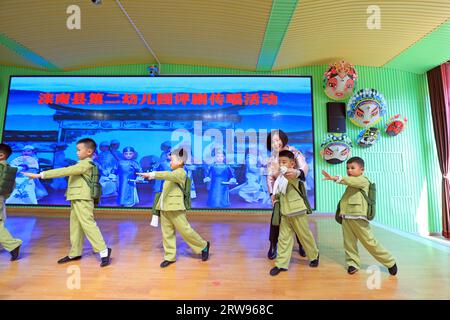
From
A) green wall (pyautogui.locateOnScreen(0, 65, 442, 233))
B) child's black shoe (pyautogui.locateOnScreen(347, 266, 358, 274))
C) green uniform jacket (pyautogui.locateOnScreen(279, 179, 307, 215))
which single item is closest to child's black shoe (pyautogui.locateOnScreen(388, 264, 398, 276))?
child's black shoe (pyautogui.locateOnScreen(347, 266, 358, 274))

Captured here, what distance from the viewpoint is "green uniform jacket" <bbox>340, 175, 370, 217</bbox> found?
2.05 meters

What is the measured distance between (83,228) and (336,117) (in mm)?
4646

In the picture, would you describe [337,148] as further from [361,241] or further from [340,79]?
[361,241]

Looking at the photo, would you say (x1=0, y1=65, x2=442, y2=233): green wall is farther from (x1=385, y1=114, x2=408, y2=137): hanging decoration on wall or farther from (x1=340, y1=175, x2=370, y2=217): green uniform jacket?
(x1=340, y1=175, x2=370, y2=217): green uniform jacket

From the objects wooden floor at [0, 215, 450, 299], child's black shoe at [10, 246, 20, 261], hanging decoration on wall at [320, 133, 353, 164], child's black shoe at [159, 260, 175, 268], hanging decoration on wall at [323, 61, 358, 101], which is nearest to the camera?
wooden floor at [0, 215, 450, 299]

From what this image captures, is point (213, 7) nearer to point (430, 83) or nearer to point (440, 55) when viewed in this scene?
point (440, 55)

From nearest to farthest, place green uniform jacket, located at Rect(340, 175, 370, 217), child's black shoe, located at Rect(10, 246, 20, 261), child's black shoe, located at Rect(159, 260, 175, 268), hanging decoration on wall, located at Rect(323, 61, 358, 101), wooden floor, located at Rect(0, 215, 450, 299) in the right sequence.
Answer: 1. wooden floor, located at Rect(0, 215, 450, 299)
2. green uniform jacket, located at Rect(340, 175, 370, 217)
3. child's black shoe, located at Rect(159, 260, 175, 268)
4. child's black shoe, located at Rect(10, 246, 20, 261)
5. hanging decoration on wall, located at Rect(323, 61, 358, 101)

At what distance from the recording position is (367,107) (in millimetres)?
4645

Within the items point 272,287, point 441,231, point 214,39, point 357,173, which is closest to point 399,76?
point 441,231

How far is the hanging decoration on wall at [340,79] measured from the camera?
4555 mm

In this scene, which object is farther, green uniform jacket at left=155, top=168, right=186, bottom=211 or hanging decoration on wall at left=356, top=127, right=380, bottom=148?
hanging decoration on wall at left=356, top=127, right=380, bottom=148

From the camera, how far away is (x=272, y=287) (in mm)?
1840

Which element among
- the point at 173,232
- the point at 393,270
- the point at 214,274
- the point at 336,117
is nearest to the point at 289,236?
the point at 214,274

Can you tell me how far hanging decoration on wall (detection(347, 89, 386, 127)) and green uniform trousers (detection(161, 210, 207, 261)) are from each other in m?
3.96
